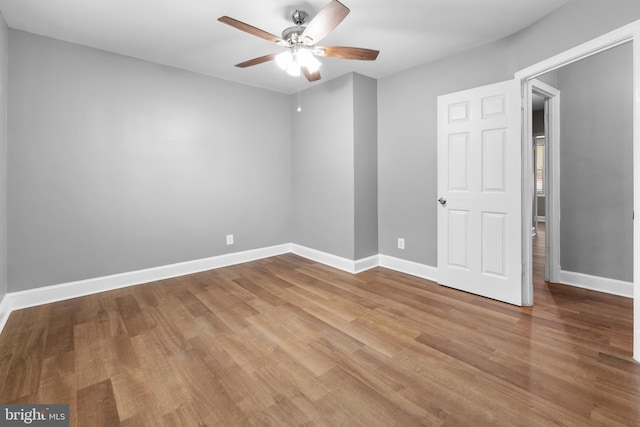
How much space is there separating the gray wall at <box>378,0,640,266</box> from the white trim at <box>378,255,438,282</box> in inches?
2.4

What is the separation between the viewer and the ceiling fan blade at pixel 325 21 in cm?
181

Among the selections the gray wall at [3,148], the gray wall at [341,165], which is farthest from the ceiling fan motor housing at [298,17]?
the gray wall at [3,148]

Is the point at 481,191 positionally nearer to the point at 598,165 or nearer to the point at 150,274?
the point at 598,165

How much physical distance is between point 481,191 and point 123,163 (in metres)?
3.70

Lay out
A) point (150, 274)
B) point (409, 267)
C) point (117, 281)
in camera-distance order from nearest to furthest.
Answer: point (117, 281)
point (150, 274)
point (409, 267)

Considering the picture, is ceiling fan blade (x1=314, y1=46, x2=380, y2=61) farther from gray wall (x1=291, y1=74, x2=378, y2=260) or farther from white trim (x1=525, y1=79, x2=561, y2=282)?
white trim (x1=525, y1=79, x2=561, y2=282)

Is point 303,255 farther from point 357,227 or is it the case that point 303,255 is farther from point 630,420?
point 630,420

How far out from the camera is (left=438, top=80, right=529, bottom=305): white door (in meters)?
2.69

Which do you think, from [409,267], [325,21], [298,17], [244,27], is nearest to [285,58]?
[298,17]

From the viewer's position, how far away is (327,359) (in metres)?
1.93

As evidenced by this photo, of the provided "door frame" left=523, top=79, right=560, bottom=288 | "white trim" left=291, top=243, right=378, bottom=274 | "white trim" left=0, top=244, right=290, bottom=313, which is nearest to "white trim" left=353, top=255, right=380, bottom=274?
"white trim" left=291, top=243, right=378, bottom=274

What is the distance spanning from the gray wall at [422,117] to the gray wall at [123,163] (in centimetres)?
171

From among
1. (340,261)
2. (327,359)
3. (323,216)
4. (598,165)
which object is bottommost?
(327,359)

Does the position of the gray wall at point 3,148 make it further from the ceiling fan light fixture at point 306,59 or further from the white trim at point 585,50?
the white trim at point 585,50
